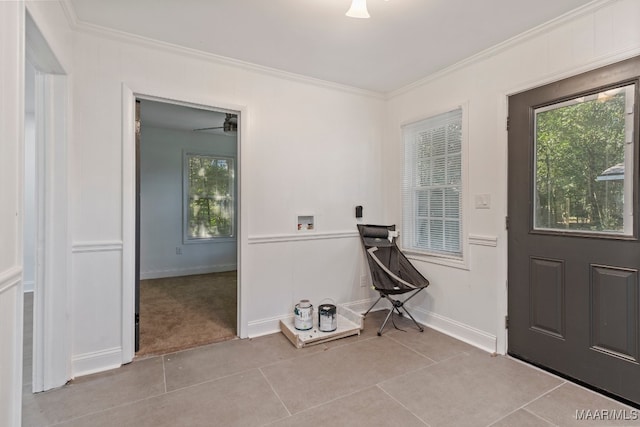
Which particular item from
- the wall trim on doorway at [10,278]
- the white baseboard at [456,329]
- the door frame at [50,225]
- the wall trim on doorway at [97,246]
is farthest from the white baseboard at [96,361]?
the white baseboard at [456,329]

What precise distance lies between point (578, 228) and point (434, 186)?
1255mm

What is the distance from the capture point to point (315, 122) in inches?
128

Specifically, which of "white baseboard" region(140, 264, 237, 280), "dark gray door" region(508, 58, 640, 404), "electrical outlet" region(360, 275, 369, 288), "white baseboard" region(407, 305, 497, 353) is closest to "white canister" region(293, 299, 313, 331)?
"electrical outlet" region(360, 275, 369, 288)

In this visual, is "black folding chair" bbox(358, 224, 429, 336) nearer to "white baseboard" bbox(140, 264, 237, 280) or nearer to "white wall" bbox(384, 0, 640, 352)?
"white wall" bbox(384, 0, 640, 352)

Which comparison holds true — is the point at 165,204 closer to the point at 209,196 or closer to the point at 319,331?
the point at 209,196

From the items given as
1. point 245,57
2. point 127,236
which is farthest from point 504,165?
point 127,236

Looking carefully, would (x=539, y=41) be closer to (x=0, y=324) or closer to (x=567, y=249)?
(x=567, y=249)

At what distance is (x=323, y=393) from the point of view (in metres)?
2.05

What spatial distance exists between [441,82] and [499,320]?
218 centimetres

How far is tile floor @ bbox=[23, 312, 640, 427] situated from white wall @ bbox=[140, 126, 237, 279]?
3.16 m

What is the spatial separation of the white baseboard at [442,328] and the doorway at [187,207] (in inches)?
44.3

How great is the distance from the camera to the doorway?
450 centimetres

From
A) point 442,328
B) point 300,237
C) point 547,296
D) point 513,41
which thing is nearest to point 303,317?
point 300,237

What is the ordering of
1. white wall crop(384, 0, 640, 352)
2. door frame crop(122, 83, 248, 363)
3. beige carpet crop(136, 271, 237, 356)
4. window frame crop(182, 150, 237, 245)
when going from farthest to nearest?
window frame crop(182, 150, 237, 245) → beige carpet crop(136, 271, 237, 356) → door frame crop(122, 83, 248, 363) → white wall crop(384, 0, 640, 352)
